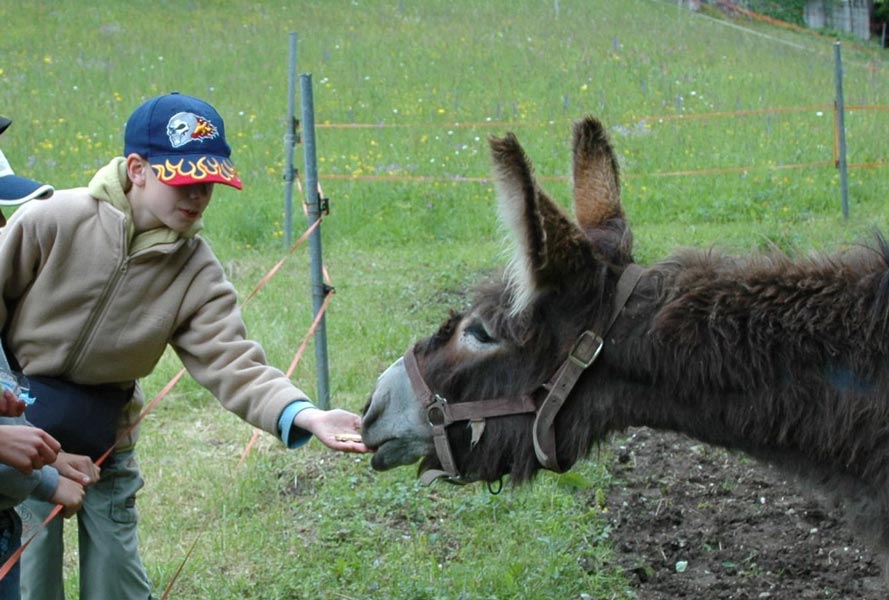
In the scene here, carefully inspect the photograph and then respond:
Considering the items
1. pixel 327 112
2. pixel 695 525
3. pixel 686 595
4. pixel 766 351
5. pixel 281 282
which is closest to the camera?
pixel 766 351

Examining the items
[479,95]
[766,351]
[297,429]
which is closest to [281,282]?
[297,429]

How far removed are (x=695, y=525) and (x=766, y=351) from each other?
2152mm

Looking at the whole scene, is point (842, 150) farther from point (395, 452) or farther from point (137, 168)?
point (137, 168)

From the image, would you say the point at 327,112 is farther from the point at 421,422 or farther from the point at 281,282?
the point at 421,422

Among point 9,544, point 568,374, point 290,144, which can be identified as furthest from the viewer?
point 290,144

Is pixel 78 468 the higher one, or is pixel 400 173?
pixel 78 468

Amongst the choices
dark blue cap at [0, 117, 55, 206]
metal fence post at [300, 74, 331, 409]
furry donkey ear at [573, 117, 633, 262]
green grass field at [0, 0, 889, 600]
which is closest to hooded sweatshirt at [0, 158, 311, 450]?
dark blue cap at [0, 117, 55, 206]

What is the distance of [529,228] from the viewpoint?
9.70ft

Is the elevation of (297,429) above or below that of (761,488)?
above

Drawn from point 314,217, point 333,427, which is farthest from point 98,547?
point 314,217

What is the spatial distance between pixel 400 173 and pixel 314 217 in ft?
24.9

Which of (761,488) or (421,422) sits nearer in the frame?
(421,422)

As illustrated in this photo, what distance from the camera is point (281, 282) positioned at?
969 centimetres

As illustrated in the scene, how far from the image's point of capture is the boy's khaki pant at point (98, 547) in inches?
140
